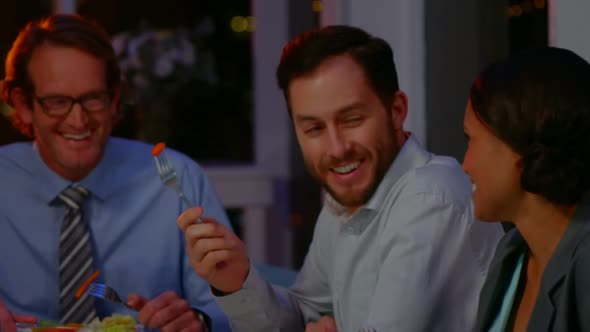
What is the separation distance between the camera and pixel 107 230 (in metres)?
2.20

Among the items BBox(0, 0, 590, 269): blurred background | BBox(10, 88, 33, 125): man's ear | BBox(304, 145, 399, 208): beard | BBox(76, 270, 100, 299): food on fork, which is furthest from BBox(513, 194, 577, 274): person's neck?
BBox(0, 0, 590, 269): blurred background

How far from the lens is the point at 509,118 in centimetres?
129

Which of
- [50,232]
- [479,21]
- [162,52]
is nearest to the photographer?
[50,232]

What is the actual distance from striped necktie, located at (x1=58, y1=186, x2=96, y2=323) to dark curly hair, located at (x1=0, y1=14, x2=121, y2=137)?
325 mm

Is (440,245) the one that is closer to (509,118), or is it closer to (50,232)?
(509,118)

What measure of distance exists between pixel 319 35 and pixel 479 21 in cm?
90

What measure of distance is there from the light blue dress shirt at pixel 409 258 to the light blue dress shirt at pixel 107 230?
435 mm

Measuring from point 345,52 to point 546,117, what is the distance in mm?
500

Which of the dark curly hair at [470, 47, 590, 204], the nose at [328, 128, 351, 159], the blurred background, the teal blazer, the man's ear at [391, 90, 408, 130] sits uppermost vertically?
the dark curly hair at [470, 47, 590, 204]

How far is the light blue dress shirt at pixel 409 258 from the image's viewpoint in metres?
1.52

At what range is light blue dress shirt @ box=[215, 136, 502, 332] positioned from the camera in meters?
1.52

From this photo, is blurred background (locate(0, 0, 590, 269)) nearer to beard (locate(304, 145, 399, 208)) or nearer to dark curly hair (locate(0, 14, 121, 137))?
dark curly hair (locate(0, 14, 121, 137))

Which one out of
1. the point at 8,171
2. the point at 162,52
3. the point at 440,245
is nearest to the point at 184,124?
the point at 162,52

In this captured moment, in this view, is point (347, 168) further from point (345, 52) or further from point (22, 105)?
point (22, 105)
